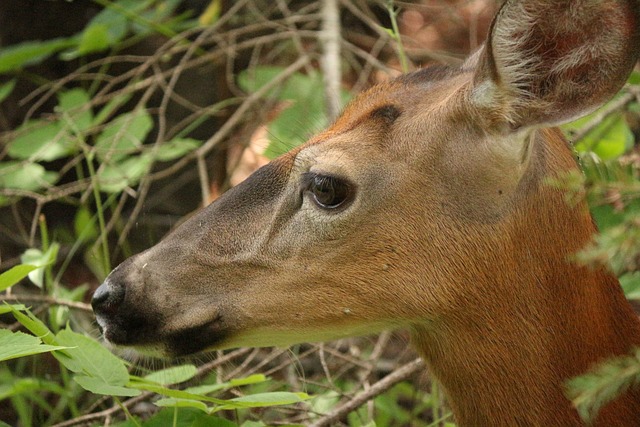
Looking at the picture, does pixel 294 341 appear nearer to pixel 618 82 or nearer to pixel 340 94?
pixel 618 82

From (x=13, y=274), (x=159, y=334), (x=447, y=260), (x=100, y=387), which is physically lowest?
(x=100, y=387)

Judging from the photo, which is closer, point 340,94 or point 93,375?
point 93,375

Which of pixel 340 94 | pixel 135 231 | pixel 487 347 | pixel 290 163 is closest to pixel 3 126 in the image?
pixel 135 231

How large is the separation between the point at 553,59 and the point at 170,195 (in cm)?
378

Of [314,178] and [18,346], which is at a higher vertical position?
[314,178]

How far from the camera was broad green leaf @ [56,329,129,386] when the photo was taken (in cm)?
282

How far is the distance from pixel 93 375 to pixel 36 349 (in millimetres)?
329

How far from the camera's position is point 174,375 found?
10.3 feet

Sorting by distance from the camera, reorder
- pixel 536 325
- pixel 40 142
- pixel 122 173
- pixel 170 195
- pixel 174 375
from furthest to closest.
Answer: pixel 170 195 → pixel 40 142 → pixel 122 173 → pixel 174 375 → pixel 536 325

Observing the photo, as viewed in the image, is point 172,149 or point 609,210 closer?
point 609,210

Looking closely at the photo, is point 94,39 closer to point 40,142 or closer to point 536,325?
point 40,142

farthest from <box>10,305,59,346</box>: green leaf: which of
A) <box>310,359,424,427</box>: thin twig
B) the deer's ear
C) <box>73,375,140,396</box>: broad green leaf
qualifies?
the deer's ear

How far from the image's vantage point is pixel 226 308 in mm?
2842

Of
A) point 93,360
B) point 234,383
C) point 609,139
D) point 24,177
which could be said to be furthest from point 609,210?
point 24,177
